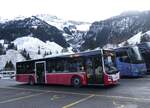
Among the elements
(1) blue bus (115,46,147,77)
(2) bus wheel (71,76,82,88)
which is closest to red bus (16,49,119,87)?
(2) bus wheel (71,76,82,88)

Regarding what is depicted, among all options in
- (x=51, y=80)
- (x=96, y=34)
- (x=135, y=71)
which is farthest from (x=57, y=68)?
(x=96, y=34)

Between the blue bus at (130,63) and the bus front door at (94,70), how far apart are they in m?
6.11

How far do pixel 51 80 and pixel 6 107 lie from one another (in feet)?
32.0

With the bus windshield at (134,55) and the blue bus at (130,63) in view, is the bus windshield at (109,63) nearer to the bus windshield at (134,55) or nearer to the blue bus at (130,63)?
the blue bus at (130,63)

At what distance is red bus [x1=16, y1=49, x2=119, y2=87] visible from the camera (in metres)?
21.0

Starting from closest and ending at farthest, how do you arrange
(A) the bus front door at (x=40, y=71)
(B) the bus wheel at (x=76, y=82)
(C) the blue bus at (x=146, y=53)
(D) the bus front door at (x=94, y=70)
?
(D) the bus front door at (x=94, y=70), (B) the bus wheel at (x=76, y=82), (A) the bus front door at (x=40, y=71), (C) the blue bus at (x=146, y=53)

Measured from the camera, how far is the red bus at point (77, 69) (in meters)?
21.0

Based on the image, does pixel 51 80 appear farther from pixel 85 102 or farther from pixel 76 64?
pixel 85 102

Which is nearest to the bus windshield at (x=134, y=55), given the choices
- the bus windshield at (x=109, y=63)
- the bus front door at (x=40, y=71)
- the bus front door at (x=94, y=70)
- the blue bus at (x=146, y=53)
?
the blue bus at (x=146, y=53)

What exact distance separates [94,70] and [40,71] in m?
6.62

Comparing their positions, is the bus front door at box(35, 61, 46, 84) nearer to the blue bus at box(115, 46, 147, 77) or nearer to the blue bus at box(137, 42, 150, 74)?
the blue bus at box(115, 46, 147, 77)

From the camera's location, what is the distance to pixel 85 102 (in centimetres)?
1548

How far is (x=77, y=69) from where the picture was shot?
2269 cm

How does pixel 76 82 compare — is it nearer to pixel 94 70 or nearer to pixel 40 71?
pixel 94 70
